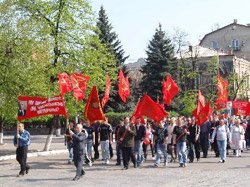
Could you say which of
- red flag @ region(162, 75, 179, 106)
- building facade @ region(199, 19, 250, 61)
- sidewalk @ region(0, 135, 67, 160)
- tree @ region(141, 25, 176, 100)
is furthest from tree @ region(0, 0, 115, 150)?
building facade @ region(199, 19, 250, 61)

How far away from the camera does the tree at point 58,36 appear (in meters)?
22.0

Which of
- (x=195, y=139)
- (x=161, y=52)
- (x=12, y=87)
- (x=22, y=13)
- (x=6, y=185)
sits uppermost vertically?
(x=161, y=52)

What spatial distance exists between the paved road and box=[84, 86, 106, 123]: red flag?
1830 mm

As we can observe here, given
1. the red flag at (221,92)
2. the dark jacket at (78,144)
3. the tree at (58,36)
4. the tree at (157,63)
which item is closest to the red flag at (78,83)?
the tree at (58,36)

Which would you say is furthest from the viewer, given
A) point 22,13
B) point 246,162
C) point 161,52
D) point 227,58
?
point 227,58

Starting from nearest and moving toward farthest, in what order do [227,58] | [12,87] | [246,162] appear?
1. [246,162]
2. [12,87]
3. [227,58]

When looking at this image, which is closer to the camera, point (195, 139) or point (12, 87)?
point (195, 139)

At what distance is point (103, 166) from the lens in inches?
634

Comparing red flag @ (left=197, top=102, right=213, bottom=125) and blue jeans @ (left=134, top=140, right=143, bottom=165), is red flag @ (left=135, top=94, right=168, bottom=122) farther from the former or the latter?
red flag @ (left=197, top=102, right=213, bottom=125)

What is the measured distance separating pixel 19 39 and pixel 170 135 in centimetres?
945

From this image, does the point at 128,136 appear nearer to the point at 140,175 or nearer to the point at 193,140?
the point at 140,175

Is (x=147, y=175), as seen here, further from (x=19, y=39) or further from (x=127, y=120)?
(x=19, y=39)

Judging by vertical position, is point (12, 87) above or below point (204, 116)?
above

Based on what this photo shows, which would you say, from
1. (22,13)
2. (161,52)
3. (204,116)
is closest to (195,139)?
(204,116)
